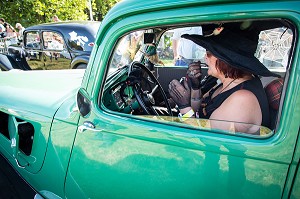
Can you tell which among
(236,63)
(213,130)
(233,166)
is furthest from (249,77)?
(233,166)

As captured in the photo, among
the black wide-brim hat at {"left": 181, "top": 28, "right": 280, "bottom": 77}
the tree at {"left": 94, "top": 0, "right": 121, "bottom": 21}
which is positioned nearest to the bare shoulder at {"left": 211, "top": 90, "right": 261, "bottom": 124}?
the black wide-brim hat at {"left": 181, "top": 28, "right": 280, "bottom": 77}

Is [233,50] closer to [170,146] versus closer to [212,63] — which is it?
[212,63]

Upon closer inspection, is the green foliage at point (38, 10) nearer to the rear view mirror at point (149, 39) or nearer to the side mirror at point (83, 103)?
the rear view mirror at point (149, 39)

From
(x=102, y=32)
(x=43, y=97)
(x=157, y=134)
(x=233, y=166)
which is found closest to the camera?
(x=233, y=166)

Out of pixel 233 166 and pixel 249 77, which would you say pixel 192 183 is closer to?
pixel 233 166

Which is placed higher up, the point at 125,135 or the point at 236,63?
the point at 236,63

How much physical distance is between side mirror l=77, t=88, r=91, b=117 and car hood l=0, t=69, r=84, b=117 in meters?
0.30

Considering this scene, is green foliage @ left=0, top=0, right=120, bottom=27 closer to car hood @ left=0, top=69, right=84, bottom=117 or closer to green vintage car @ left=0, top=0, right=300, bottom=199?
car hood @ left=0, top=69, right=84, bottom=117

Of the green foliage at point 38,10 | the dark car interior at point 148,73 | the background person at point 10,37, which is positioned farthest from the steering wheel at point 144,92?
the green foliage at point 38,10

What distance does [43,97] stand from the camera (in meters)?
1.71

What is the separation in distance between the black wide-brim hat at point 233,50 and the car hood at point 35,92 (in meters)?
0.90

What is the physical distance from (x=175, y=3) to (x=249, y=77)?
1.89 ft

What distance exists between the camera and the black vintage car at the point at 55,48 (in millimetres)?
5637

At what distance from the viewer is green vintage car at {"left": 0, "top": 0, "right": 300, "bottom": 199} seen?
901 millimetres
